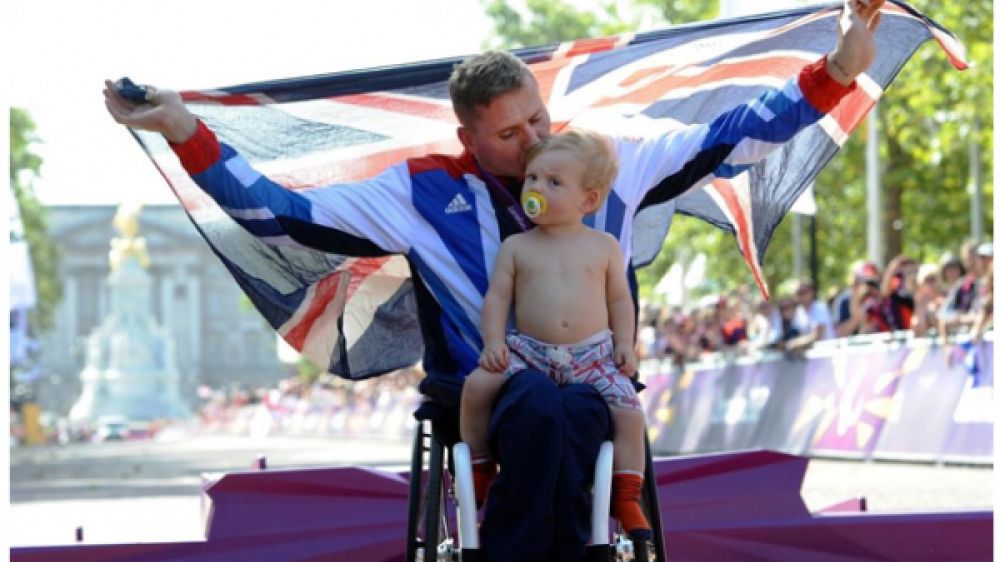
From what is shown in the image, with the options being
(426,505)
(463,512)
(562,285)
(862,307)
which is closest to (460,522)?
(463,512)

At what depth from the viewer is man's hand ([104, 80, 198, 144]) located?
5141 mm

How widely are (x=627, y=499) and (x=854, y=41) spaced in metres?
1.36

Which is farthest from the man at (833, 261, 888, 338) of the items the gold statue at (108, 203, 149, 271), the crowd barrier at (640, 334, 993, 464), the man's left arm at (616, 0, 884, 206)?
the gold statue at (108, 203, 149, 271)

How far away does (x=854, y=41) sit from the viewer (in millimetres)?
5277

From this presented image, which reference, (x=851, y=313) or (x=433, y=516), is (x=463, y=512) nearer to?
(x=433, y=516)

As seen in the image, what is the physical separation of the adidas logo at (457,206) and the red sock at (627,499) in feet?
3.05

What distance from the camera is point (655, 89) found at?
670 cm

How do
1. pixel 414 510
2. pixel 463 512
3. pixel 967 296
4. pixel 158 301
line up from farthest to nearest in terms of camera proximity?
pixel 158 301 → pixel 967 296 → pixel 414 510 → pixel 463 512

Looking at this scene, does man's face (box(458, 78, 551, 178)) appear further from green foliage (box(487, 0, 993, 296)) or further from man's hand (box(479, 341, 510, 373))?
green foliage (box(487, 0, 993, 296))

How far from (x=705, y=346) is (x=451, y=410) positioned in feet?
63.1

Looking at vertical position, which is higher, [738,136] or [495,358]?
[738,136]

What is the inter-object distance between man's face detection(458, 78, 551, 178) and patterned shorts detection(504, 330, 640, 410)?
0.60 m

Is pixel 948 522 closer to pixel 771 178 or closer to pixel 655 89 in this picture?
pixel 771 178

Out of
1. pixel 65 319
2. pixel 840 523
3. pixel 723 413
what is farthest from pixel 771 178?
pixel 65 319
